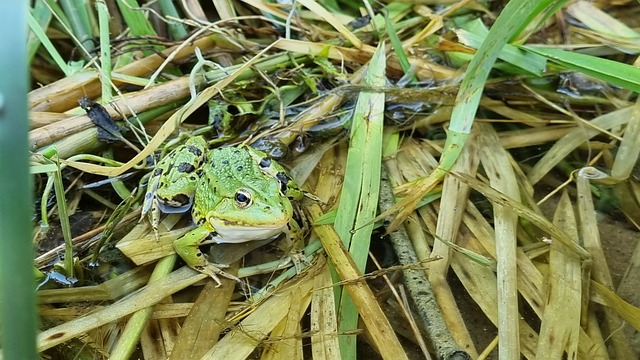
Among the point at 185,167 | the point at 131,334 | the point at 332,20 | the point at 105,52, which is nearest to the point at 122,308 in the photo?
the point at 131,334

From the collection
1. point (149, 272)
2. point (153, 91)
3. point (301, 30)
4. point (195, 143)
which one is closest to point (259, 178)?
point (195, 143)

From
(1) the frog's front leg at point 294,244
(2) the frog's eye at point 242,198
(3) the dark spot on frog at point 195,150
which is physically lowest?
(1) the frog's front leg at point 294,244

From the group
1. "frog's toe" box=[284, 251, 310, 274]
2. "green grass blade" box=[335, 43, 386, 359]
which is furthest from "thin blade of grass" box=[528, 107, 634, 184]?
"frog's toe" box=[284, 251, 310, 274]

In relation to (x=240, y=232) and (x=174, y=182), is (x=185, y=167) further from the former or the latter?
(x=240, y=232)

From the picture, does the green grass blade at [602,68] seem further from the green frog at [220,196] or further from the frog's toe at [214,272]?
the frog's toe at [214,272]

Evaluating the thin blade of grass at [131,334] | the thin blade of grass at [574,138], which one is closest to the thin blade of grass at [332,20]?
the thin blade of grass at [574,138]

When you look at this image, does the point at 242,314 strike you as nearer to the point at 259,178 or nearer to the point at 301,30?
the point at 259,178
